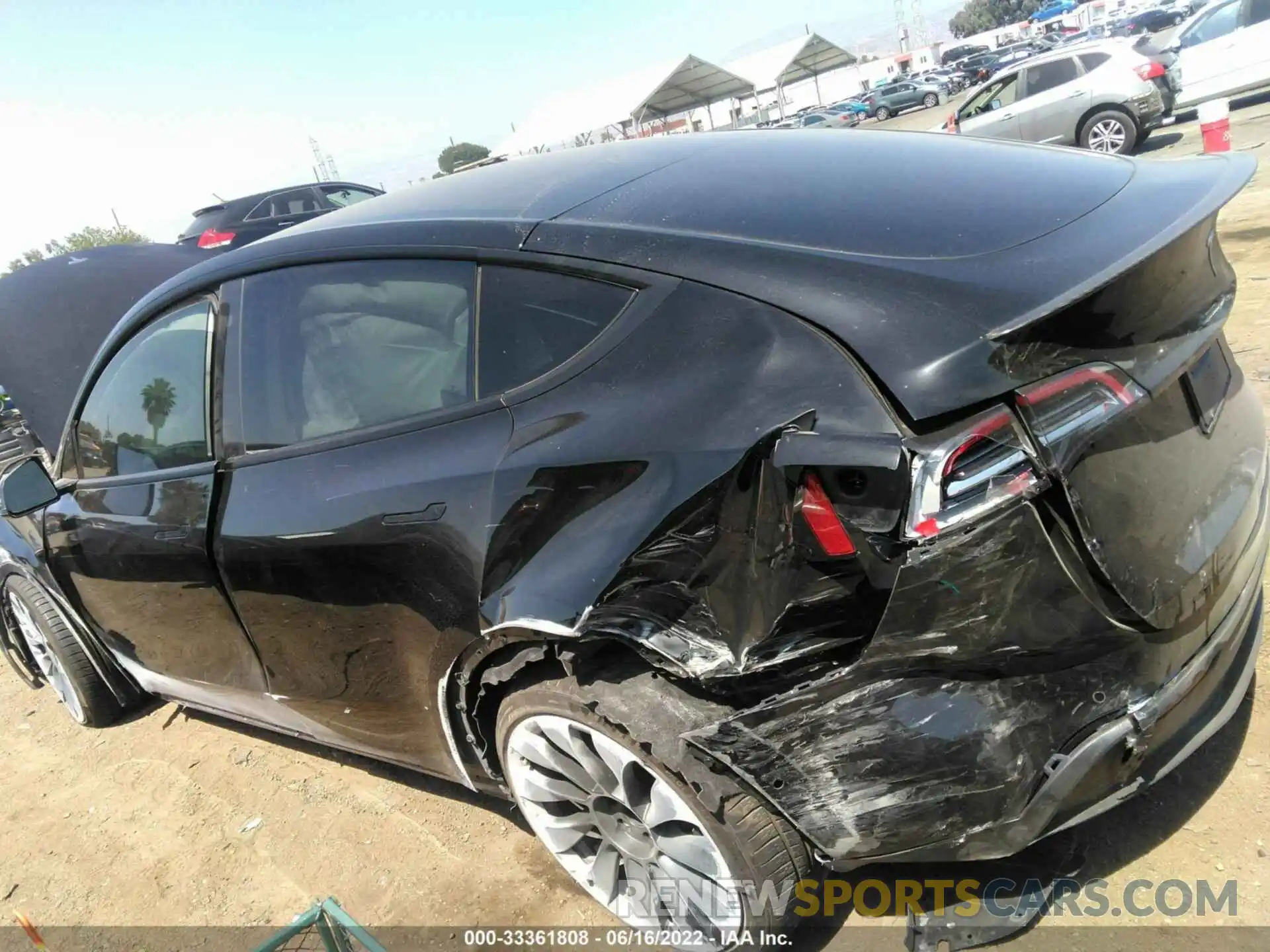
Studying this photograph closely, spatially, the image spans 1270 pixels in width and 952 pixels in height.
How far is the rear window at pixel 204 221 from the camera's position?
39.7 ft

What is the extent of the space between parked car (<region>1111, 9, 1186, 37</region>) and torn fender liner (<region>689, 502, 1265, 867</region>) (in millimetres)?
40947

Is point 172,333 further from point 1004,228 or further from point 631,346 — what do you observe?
point 1004,228

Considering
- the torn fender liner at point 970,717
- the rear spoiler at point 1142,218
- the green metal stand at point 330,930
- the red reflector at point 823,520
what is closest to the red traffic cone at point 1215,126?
the rear spoiler at point 1142,218

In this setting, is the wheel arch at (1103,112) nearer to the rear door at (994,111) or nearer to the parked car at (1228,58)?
the rear door at (994,111)

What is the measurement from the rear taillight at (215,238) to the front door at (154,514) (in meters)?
9.41

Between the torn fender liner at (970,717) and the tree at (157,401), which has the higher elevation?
the tree at (157,401)

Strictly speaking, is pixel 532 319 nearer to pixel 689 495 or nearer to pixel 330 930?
pixel 689 495

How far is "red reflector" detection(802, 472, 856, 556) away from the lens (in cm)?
155

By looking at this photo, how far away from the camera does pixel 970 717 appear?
1570 mm

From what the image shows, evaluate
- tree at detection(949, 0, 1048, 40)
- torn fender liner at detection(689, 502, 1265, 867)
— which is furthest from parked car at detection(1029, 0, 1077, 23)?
torn fender liner at detection(689, 502, 1265, 867)

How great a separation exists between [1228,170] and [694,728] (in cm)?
173

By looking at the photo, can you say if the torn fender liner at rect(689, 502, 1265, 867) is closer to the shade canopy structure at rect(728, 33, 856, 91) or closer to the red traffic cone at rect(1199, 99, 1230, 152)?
the red traffic cone at rect(1199, 99, 1230, 152)

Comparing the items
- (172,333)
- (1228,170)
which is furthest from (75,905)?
(1228,170)

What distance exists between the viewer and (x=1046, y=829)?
1.65 metres
